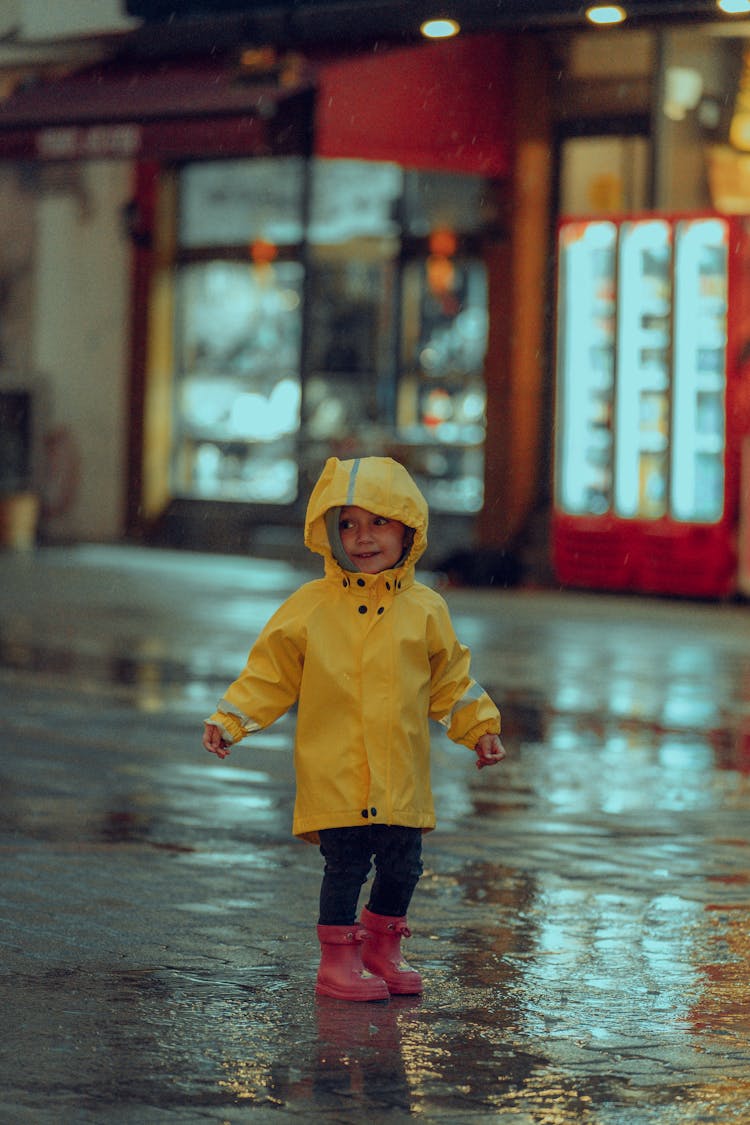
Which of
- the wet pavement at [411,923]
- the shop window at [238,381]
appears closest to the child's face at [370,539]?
the wet pavement at [411,923]

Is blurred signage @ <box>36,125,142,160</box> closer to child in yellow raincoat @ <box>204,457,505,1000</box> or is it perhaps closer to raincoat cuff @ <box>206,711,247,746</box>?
child in yellow raincoat @ <box>204,457,505,1000</box>

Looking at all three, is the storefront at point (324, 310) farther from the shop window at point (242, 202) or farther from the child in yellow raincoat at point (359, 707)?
the child in yellow raincoat at point (359, 707)

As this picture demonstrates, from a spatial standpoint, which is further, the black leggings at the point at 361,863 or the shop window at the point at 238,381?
the shop window at the point at 238,381

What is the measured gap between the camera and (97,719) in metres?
11.9

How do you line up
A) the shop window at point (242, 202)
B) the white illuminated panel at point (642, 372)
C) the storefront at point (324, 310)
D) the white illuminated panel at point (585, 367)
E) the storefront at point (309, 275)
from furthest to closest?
the shop window at point (242, 202), the storefront at point (324, 310), the storefront at point (309, 275), the white illuminated panel at point (585, 367), the white illuminated panel at point (642, 372)

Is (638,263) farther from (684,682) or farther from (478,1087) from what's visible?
(478,1087)

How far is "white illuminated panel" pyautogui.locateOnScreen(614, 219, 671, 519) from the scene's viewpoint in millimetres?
20766

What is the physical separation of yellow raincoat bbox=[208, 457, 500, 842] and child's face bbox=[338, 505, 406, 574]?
0.03 meters

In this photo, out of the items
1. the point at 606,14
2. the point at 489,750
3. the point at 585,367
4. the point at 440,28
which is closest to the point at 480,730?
the point at 489,750

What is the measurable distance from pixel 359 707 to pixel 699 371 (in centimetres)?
1514

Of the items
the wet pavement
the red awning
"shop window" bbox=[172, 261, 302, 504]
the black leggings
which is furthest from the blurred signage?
the black leggings

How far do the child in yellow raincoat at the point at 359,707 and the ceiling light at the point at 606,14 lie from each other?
6.78 meters

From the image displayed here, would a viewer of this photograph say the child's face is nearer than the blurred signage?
Result: Yes

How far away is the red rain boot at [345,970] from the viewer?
5.78 meters
